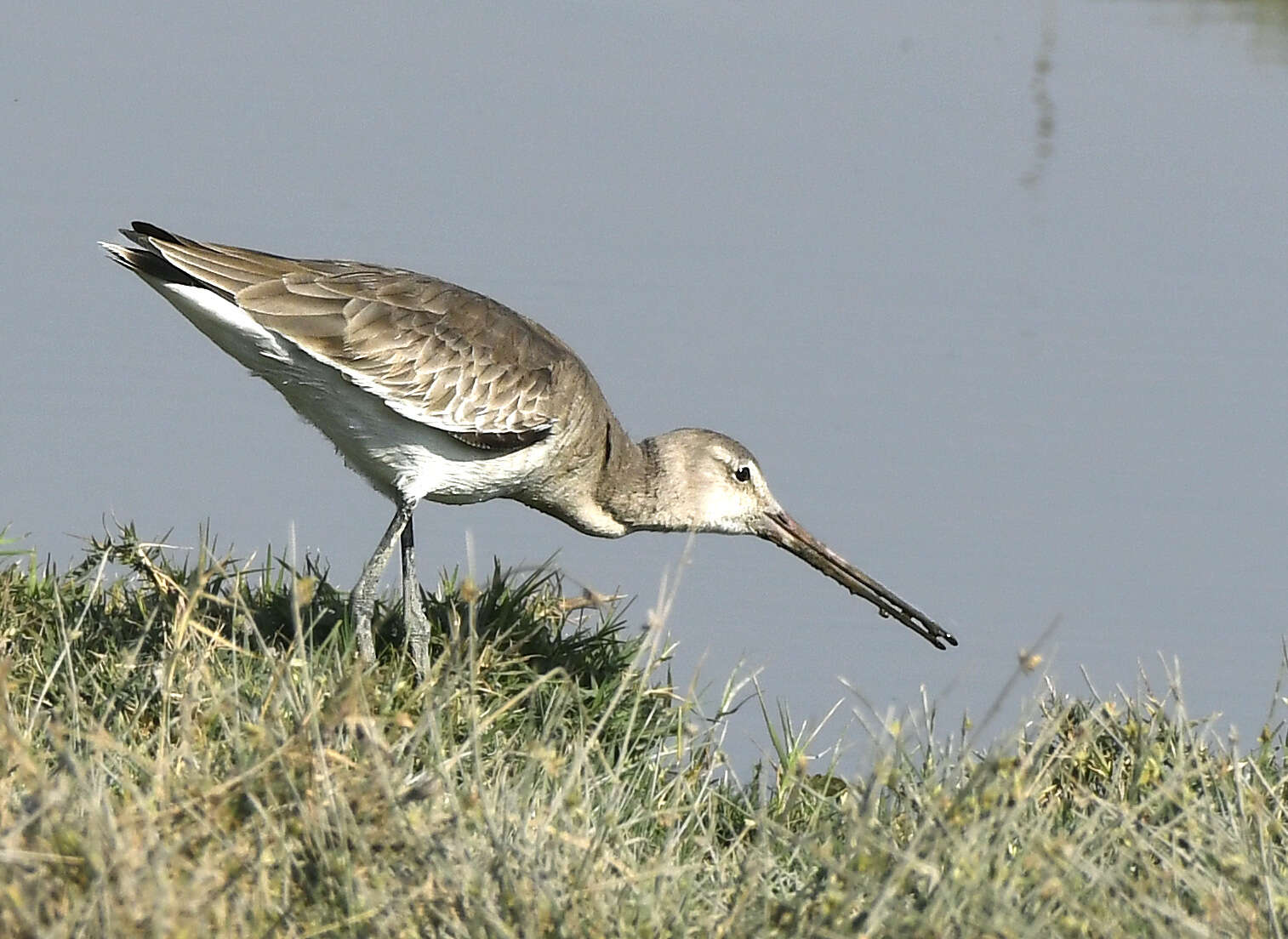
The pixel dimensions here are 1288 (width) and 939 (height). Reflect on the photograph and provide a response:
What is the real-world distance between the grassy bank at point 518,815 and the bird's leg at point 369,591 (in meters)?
0.10

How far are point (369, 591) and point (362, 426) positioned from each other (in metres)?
0.63

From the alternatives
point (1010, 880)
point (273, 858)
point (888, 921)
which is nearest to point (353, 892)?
point (273, 858)

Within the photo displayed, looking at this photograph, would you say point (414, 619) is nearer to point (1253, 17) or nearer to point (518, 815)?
point (518, 815)

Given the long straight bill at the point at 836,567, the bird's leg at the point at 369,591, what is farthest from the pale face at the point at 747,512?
the bird's leg at the point at 369,591

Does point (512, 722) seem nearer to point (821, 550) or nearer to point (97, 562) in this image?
point (97, 562)

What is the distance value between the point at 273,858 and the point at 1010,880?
51.2 inches

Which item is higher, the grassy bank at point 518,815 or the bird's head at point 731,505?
the bird's head at point 731,505

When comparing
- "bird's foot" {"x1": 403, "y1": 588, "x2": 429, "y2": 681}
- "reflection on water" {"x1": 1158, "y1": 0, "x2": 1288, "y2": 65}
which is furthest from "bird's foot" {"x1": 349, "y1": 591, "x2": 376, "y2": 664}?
"reflection on water" {"x1": 1158, "y1": 0, "x2": 1288, "y2": 65}

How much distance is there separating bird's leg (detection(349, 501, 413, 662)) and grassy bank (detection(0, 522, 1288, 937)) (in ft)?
0.34

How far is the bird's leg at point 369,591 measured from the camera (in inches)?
222

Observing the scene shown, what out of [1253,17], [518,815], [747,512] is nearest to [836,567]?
[747,512]

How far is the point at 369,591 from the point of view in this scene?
19.7 feet

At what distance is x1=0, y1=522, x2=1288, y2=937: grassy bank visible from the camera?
11.1 feet

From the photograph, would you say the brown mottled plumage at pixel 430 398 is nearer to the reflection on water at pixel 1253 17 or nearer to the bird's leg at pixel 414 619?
the bird's leg at pixel 414 619
